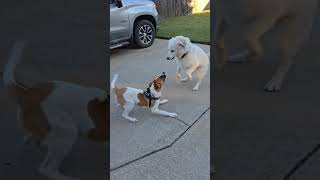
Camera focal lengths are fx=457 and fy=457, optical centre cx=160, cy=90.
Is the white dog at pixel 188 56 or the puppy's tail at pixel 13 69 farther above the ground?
the puppy's tail at pixel 13 69

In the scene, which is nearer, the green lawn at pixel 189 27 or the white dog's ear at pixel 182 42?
the white dog's ear at pixel 182 42

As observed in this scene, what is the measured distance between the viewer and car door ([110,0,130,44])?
325 inches

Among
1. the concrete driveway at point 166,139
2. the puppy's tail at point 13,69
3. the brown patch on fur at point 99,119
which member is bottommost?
the concrete driveway at point 166,139

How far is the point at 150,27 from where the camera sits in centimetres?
939

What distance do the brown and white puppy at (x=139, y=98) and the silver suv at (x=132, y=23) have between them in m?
3.62

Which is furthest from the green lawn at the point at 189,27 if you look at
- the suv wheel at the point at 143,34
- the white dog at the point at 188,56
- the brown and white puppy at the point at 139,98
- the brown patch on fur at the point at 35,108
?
the brown patch on fur at the point at 35,108

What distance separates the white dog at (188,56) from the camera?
542cm

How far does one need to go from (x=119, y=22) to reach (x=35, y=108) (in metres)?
6.47
